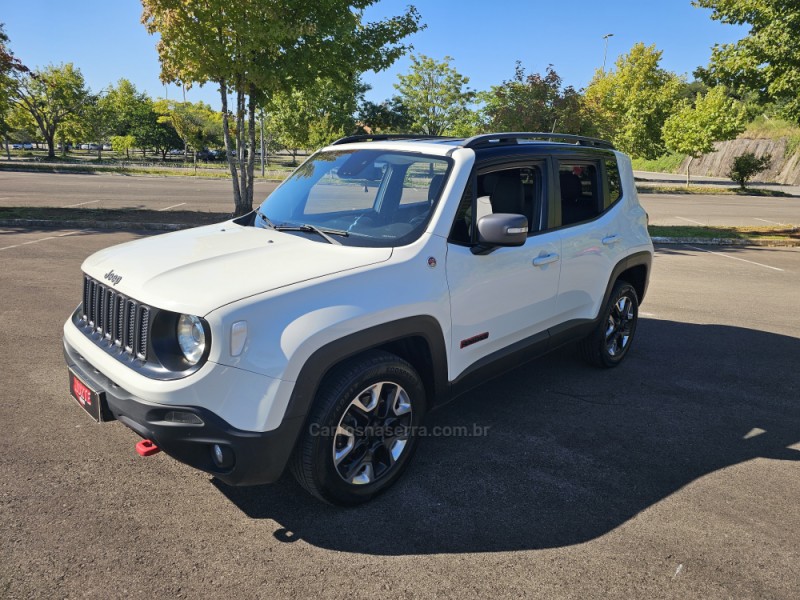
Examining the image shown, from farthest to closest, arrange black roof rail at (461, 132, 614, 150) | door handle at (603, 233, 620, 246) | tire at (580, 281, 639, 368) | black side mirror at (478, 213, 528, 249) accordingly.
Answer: tire at (580, 281, 639, 368) < door handle at (603, 233, 620, 246) < black roof rail at (461, 132, 614, 150) < black side mirror at (478, 213, 528, 249)

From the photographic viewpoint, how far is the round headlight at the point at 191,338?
2.52 meters

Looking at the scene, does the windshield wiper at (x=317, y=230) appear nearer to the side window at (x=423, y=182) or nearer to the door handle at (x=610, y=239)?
the side window at (x=423, y=182)

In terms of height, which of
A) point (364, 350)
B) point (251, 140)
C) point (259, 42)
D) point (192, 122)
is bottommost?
point (364, 350)

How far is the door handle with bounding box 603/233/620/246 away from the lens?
4623mm

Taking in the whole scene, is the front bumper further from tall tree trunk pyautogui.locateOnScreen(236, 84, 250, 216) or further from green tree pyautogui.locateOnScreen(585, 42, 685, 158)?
green tree pyautogui.locateOnScreen(585, 42, 685, 158)

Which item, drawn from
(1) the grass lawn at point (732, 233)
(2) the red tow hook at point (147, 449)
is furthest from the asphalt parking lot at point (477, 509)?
(1) the grass lawn at point (732, 233)

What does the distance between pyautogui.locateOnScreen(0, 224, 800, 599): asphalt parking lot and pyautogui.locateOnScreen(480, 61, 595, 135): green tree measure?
25.5m

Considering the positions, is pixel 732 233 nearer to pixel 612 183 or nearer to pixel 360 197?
pixel 612 183

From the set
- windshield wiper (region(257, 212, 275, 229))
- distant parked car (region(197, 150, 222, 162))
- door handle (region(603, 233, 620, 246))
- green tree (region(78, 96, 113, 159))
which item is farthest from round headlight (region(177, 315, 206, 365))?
distant parked car (region(197, 150, 222, 162))

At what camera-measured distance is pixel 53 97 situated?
48906 millimetres

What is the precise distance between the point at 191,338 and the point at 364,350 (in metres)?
0.82

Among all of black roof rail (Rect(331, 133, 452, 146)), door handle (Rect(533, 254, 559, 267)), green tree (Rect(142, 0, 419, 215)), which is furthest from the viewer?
green tree (Rect(142, 0, 419, 215))

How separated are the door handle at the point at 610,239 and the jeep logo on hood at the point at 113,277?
3.52 metres

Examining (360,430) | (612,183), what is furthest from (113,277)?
(612,183)
